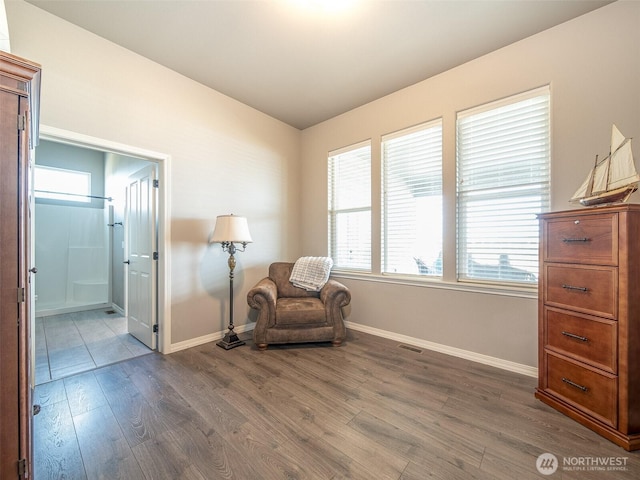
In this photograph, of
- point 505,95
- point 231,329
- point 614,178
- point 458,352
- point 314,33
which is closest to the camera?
point 614,178

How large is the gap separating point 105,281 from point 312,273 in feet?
13.1

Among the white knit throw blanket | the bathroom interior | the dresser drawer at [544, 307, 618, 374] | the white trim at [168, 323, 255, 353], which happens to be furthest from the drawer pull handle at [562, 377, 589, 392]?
the bathroom interior

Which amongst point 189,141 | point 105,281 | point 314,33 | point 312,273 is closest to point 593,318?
point 312,273

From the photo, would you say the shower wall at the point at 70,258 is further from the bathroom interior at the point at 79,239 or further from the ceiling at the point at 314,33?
the ceiling at the point at 314,33

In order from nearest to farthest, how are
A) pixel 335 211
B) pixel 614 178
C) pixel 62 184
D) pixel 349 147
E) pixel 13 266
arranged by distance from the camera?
1. pixel 13 266
2. pixel 614 178
3. pixel 349 147
4. pixel 335 211
5. pixel 62 184

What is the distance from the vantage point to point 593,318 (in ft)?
5.41

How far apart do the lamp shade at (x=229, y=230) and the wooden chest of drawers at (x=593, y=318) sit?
261 cm

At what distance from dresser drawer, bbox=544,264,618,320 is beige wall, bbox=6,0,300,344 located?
9.82 ft

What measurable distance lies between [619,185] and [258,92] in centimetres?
328

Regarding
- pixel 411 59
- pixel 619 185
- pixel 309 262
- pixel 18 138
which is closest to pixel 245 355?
pixel 309 262

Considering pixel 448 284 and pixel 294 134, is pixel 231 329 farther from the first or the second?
pixel 294 134

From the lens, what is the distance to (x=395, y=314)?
310 centimetres

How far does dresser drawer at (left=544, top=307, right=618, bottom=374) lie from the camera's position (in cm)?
156

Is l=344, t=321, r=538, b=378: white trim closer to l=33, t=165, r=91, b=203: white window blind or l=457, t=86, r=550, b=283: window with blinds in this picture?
l=457, t=86, r=550, b=283: window with blinds
